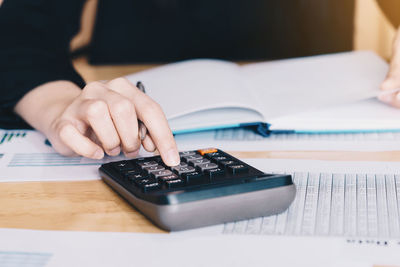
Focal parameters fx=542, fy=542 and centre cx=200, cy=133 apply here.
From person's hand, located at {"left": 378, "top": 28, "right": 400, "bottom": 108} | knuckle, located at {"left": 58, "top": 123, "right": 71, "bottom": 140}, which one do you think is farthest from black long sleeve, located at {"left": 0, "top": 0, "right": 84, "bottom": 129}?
→ person's hand, located at {"left": 378, "top": 28, "right": 400, "bottom": 108}

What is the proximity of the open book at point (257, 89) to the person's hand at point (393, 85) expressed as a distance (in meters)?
0.02

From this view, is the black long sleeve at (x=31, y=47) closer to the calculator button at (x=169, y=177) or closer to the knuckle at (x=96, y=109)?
the knuckle at (x=96, y=109)

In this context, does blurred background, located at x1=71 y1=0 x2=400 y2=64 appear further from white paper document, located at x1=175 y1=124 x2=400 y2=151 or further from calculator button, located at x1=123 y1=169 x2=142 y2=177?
calculator button, located at x1=123 y1=169 x2=142 y2=177

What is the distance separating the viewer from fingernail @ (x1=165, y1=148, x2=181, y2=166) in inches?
21.0

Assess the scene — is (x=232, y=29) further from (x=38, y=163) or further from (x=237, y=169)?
(x=237, y=169)

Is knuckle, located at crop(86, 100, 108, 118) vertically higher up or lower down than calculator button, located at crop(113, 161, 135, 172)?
higher up

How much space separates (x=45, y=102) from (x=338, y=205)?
1.51 ft

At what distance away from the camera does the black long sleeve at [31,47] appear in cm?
82

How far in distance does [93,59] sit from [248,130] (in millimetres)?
858

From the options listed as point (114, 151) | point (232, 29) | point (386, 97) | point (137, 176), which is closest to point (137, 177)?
point (137, 176)

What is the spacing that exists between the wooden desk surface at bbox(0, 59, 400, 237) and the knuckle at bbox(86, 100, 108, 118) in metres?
0.07

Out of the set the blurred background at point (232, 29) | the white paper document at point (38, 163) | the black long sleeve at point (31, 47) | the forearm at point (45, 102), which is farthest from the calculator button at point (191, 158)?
the blurred background at point (232, 29)

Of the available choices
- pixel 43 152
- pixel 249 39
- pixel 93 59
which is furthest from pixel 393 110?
pixel 93 59

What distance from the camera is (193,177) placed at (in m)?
0.48
